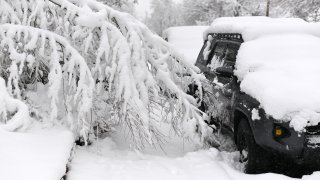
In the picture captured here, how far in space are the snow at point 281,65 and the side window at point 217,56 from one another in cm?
27

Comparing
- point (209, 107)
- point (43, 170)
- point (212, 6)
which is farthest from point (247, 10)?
point (43, 170)

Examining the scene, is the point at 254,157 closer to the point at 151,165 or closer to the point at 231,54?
the point at 151,165

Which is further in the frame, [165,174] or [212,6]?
[212,6]

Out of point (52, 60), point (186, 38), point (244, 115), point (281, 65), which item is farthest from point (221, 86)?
point (186, 38)

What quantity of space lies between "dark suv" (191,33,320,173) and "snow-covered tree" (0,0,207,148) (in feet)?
1.50

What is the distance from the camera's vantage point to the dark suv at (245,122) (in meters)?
4.18

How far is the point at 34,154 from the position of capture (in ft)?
12.2

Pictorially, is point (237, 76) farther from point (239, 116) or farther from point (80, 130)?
point (80, 130)

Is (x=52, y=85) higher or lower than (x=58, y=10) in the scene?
lower

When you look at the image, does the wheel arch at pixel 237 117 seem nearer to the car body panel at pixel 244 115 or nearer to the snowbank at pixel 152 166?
the car body panel at pixel 244 115

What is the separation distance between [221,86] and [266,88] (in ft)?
4.43

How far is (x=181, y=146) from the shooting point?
623 centimetres

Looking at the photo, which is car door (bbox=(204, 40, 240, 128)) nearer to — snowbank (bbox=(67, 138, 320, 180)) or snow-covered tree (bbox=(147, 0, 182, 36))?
snowbank (bbox=(67, 138, 320, 180))

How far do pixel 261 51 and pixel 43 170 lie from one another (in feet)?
11.0
